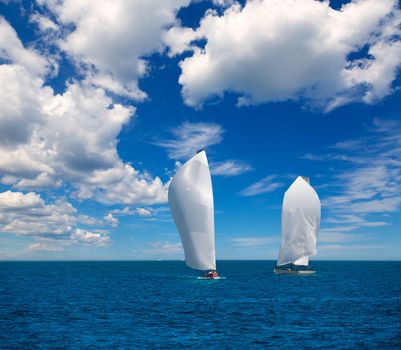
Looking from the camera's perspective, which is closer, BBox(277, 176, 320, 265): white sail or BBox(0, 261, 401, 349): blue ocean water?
BBox(0, 261, 401, 349): blue ocean water

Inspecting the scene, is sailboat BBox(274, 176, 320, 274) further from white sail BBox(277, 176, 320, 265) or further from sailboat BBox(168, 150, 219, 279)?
sailboat BBox(168, 150, 219, 279)

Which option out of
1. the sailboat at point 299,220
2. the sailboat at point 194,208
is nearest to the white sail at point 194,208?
the sailboat at point 194,208

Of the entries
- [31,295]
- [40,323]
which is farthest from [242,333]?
[31,295]

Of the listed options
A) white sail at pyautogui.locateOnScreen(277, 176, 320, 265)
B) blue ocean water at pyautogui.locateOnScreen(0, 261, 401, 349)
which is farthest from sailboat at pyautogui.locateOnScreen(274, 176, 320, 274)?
blue ocean water at pyautogui.locateOnScreen(0, 261, 401, 349)

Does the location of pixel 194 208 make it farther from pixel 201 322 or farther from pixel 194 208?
pixel 201 322

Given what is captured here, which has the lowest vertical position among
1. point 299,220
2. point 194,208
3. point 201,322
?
point 201,322

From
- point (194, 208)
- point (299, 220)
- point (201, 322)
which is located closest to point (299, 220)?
point (299, 220)

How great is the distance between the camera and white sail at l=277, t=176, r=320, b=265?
291 ft

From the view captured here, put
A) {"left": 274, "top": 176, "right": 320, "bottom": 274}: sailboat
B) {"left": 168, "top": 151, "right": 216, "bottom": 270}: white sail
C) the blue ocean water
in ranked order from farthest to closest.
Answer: {"left": 274, "top": 176, "right": 320, "bottom": 274}: sailboat < {"left": 168, "top": 151, "right": 216, "bottom": 270}: white sail < the blue ocean water

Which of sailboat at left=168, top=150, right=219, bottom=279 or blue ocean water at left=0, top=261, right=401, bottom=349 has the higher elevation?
sailboat at left=168, top=150, right=219, bottom=279

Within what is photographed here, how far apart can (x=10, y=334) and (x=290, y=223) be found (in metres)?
65.4

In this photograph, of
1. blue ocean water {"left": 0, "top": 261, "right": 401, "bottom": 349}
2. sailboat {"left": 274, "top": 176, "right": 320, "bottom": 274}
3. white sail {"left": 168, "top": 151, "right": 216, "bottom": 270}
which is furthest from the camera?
sailboat {"left": 274, "top": 176, "right": 320, "bottom": 274}

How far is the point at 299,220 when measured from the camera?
290 ft

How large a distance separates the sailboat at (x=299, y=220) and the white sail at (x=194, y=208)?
2729 centimetres
